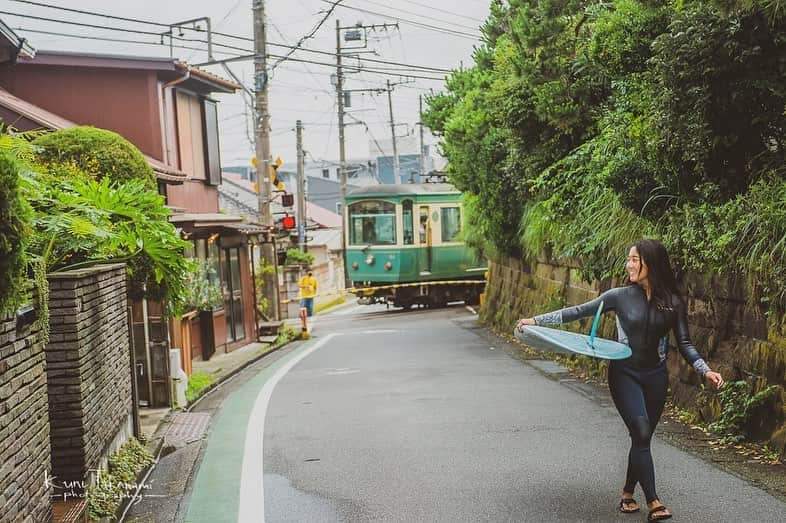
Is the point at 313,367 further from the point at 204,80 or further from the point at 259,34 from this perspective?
the point at 259,34

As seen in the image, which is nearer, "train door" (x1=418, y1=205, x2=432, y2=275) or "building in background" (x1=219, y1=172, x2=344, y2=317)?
"train door" (x1=418, y1=205, x2=432, y2=275)

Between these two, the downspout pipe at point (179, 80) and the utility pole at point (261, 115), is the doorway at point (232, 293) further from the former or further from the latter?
the downspout pipe at point (179, 80)

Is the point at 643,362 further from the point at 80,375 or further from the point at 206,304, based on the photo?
the point at 206,304

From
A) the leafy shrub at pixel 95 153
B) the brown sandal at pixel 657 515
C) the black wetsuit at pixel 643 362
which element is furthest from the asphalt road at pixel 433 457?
the leafy shrub at pixel 95 153

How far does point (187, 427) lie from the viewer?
32.2ft

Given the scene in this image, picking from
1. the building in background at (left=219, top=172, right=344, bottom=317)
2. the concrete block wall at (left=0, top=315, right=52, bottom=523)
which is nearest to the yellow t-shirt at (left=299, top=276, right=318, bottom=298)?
the building in background at (left=219, top=172, right=344, bottom=317)

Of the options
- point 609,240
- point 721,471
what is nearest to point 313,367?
point 609,240

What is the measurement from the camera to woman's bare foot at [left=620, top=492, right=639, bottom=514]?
5.68 metres

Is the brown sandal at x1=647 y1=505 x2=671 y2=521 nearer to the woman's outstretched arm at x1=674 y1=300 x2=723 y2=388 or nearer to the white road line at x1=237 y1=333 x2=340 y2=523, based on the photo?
the woman's outstretched arm at x1=674 y1=300 x2=723 y2=388

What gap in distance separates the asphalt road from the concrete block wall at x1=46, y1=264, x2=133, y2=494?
2.70ft

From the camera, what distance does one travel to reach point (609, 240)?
10.9 metres

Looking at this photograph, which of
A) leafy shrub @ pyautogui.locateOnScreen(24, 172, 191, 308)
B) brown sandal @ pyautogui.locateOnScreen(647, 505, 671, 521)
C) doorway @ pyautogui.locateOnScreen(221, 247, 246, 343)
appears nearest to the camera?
brown sandal @ pyautogui.locateOnScreen(647, 505, 671, 521)

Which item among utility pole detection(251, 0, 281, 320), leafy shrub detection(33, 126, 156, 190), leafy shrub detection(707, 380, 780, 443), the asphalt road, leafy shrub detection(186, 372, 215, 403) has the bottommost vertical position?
leafy shrub detection(186, 372, 215, 403)

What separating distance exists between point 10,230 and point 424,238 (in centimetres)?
2607
